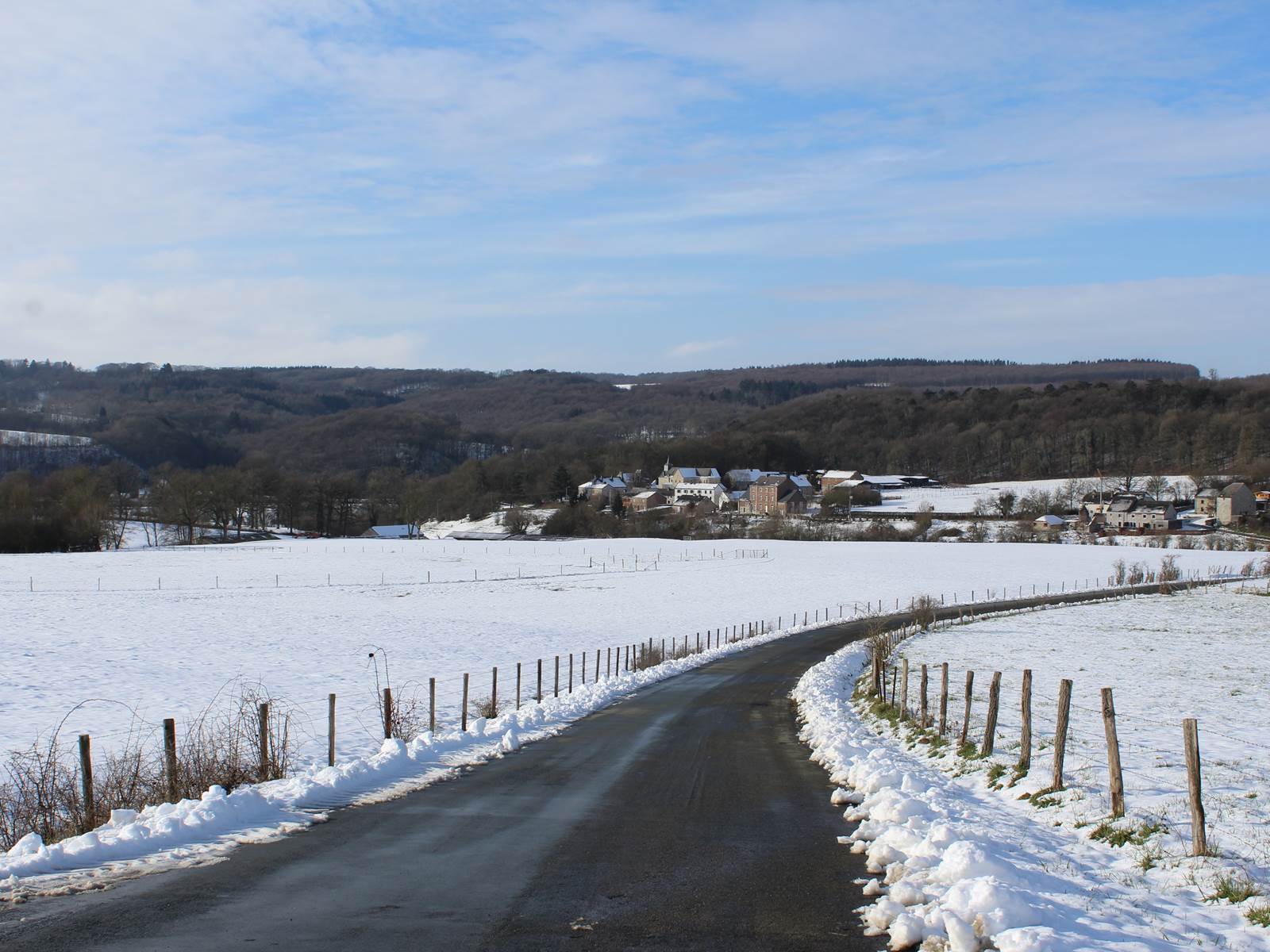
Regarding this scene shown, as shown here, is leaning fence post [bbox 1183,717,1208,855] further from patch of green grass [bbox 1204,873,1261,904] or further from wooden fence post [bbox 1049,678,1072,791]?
wooden fence post [bbox 1049,678,1072,791]

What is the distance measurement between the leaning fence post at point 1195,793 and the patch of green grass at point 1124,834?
16.0 inches

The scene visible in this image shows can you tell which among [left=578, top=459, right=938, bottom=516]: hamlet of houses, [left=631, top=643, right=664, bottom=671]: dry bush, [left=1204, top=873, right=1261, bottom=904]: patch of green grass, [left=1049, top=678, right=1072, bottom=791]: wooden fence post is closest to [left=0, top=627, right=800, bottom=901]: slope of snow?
[left=1049, top=678, right=1072, bottom=791]: wooden fence post

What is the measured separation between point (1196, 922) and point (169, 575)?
237 ft

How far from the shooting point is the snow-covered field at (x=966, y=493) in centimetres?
13950

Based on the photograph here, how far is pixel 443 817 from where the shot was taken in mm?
9836

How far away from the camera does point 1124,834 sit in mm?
8758

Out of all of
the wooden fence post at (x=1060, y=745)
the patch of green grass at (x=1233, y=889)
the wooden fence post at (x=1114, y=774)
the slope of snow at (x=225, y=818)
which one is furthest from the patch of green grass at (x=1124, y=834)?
the slope of snow at (x=225, y=818)

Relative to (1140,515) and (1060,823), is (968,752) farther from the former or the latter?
(1140,515)

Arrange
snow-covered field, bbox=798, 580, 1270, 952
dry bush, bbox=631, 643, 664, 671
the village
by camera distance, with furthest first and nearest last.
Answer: the village → dry bush, bbox=631, 643, 664, 671 → snow-covered field, bbox=798, 580, 1270, 952

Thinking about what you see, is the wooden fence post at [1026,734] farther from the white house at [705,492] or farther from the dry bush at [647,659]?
the white house at [705,492]

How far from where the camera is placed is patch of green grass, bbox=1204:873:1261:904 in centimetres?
694

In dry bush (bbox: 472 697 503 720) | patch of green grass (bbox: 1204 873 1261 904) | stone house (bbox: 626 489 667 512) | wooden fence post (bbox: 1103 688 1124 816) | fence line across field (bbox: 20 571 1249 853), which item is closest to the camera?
patch of green grass (bbox: 1204 873 1261 904)

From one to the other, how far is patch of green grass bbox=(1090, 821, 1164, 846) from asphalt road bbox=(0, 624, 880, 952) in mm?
2316

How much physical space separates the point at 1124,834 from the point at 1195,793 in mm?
876
